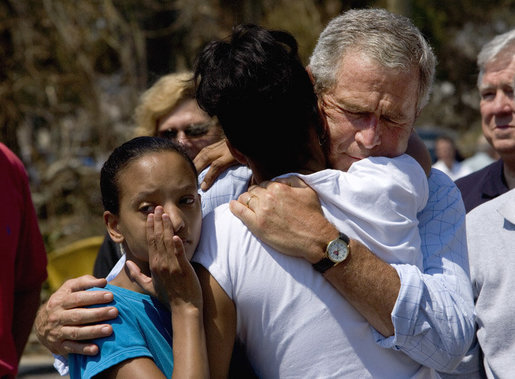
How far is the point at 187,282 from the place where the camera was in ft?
6.03

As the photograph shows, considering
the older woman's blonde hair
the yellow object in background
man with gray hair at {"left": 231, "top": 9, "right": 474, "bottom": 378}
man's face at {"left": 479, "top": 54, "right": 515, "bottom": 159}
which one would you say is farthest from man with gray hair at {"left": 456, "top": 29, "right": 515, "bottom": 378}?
the yellow object in background

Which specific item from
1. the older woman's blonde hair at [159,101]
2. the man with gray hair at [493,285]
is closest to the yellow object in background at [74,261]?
the older woman's blonde hair at [159,101]

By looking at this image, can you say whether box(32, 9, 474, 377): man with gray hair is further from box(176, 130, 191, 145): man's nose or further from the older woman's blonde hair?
the older woman's blonde hair

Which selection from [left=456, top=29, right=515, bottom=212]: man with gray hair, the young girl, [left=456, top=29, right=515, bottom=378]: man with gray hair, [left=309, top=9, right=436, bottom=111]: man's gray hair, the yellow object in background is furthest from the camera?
the yellow object in background

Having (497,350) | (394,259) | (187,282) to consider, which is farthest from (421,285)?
(497,350)

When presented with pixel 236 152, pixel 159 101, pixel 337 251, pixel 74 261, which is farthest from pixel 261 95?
pixel 74 261

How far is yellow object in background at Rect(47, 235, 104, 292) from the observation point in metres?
8.15

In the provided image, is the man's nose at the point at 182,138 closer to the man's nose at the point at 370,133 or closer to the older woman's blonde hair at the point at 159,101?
the older woman's blonde hair at the point at 159,101

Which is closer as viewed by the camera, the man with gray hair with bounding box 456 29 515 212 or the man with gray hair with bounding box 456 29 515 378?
the man with gray hair with bounding box 456 29 515 378

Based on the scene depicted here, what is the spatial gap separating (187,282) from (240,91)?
0.50 metres

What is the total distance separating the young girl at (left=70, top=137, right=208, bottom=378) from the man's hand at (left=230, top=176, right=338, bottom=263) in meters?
0.16

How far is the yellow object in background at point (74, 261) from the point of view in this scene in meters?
8.15

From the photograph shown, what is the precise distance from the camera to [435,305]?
1890mm

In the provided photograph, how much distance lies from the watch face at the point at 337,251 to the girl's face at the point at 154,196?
0.36 meters
